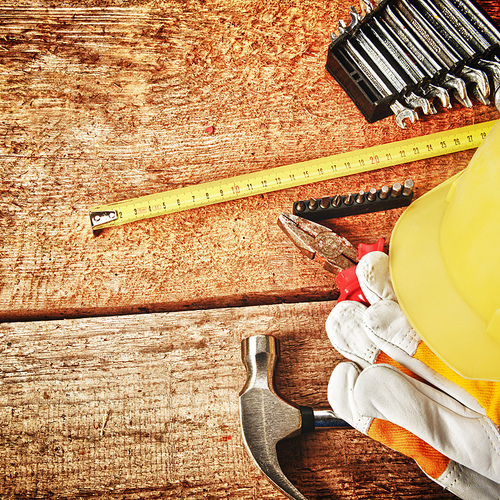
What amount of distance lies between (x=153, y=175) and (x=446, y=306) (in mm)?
686

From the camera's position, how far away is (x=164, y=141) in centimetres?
98

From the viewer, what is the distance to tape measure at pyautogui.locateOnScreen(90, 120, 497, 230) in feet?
3.00

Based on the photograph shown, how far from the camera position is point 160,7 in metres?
1.06

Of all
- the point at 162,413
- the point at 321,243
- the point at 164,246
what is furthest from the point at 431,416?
the point at 164,246

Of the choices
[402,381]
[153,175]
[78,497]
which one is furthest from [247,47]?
[78,497]

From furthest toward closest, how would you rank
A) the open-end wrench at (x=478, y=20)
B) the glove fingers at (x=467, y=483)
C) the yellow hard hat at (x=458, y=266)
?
1. the open-end wrench at (x=478, y=20)
2. the glove fingers at (x=467, y=483)
3. the yellow hard hat at (x=458, y=266)

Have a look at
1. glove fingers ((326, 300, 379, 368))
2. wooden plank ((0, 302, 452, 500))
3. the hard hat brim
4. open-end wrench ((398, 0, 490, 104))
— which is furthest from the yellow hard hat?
open-end wrench ((398, 0, 490, 104))

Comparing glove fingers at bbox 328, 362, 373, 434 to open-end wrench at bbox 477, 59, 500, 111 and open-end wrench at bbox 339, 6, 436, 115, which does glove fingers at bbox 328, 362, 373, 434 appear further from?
open-end wrench at bbox 477, 59, 500, 111

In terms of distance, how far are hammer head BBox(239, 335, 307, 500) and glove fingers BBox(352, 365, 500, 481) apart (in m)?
0.14

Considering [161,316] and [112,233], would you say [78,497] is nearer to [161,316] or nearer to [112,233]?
[161,316]

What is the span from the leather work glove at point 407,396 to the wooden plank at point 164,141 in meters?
0.14

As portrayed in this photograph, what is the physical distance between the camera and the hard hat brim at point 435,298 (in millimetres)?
633

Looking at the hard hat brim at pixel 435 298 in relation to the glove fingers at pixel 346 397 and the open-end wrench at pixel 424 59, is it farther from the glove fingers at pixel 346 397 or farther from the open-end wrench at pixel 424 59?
the open-end wrench at pixel 424 59

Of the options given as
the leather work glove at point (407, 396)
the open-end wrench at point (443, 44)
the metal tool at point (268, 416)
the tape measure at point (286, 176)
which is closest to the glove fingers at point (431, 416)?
the leather work glove at point (407, 396)
